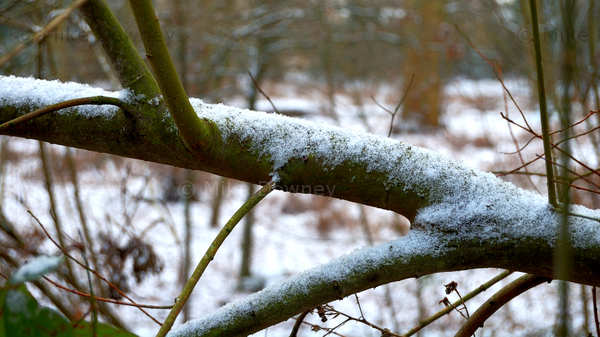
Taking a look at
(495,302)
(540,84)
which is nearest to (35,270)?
(540,84)

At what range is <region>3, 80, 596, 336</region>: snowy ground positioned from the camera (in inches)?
161

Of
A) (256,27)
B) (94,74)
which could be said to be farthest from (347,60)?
(94,74)

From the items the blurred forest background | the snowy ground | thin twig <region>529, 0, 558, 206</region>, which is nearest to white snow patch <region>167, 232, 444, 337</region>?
thin twig <region>529, 0, 558, 206</region>

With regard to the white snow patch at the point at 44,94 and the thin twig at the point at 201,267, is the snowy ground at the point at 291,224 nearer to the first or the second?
the white snow patch at the point at 44,94

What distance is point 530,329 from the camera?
3.77 meters

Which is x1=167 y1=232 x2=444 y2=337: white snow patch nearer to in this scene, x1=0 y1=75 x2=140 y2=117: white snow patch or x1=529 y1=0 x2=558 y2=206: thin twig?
x1=529 y1=0 x2=558 y2=206: thin twig

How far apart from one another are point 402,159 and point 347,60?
4779 millimetres

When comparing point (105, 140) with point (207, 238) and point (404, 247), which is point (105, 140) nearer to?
point (404, 247)

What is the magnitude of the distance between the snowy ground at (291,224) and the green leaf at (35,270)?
2972 millimetres

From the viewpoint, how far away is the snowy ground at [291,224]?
Answer: 408 cm

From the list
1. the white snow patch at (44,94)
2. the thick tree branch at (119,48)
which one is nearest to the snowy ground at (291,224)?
the white snow patch at (44,94)

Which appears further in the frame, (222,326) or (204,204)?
(204,204)

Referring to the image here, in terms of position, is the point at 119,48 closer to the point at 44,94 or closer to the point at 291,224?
the point at 44,94

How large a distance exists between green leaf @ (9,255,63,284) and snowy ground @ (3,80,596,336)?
117 inches
